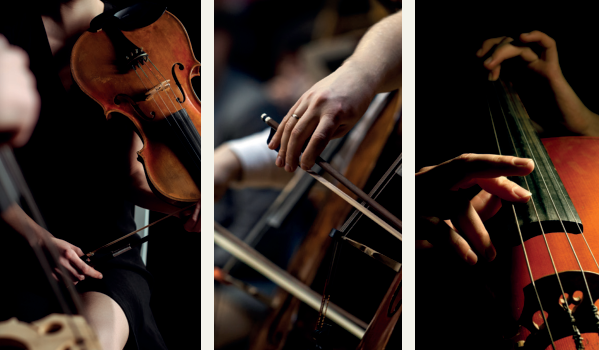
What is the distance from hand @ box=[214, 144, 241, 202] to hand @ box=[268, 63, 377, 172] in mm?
112

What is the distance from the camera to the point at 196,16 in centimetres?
103

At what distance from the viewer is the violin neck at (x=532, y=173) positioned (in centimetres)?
92

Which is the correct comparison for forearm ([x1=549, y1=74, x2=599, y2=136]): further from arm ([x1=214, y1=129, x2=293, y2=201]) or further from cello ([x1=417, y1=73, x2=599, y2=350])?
arm ([x1=214, y1=129, x2=293, y2=201])

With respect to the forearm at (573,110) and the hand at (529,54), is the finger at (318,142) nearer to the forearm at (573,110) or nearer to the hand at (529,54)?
the hand at (529,54)

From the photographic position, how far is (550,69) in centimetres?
102

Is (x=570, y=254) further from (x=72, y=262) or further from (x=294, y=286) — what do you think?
(x=72, y=262)

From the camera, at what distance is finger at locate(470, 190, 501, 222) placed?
0.97 meters

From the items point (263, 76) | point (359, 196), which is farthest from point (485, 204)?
point (263, 76)

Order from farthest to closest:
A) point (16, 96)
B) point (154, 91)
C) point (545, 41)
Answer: point (545, 41), point (154, 91), point (16, 96)

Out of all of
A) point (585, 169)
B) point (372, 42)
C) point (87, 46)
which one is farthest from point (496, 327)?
point (87, 46)

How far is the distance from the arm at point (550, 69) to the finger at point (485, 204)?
0.90ft

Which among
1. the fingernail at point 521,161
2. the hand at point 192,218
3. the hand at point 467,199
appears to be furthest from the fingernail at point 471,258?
the hand at point 192,218

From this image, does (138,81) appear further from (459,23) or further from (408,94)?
(459,23)

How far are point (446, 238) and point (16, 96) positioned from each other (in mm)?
1008
